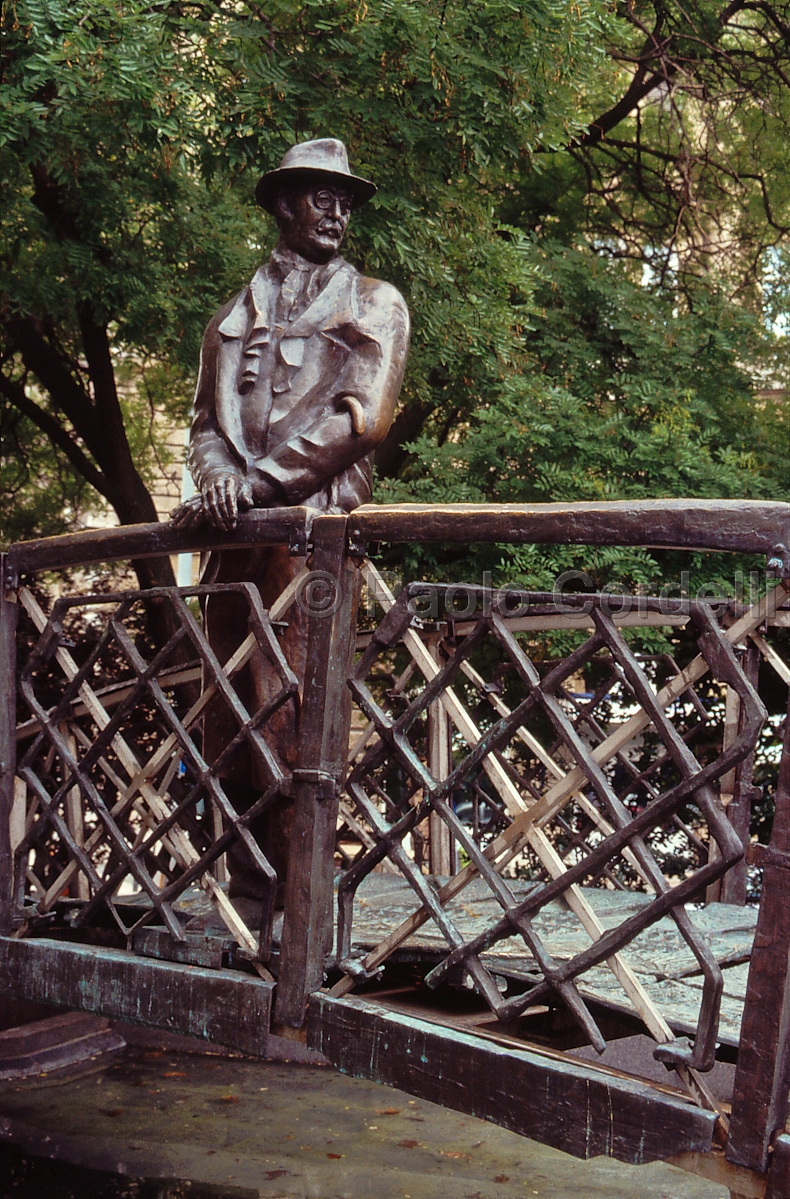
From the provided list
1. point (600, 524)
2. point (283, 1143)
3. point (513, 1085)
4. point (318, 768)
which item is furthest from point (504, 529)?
point (283, 1143)

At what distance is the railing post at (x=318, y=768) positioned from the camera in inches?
121

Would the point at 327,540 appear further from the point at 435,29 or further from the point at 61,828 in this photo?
the point at 435,29

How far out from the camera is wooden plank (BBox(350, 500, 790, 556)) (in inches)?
94.5

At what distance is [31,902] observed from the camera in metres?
4.48

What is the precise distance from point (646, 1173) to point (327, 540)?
8.05 ft

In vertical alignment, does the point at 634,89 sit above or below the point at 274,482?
above

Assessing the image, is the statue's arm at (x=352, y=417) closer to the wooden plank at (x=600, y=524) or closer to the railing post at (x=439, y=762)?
the wooden plank at (x=600, y=524)

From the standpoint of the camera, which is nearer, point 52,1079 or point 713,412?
point 52,1079

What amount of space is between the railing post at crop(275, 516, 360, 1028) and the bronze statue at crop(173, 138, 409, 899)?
0.60 m

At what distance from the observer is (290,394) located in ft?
12.8

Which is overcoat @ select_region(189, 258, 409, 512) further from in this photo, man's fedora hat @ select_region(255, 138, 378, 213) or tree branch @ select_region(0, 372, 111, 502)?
Result: tree branch @ select_region(0, 372, 111, 502)

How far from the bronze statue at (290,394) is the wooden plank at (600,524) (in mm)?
662

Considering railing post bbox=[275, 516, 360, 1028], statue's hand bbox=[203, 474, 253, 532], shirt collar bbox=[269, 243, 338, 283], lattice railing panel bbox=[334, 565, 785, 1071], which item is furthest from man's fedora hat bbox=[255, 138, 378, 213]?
lattice railing panel bbox=[334, 565, 785, 1071]

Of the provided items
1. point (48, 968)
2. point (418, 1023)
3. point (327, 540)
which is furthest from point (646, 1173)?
point (327, 540)
